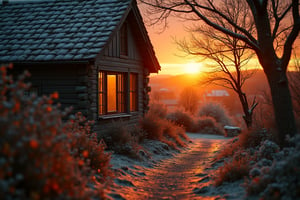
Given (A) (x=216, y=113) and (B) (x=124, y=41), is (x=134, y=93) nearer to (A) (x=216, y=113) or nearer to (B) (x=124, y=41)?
(B) (x=124, y=41)

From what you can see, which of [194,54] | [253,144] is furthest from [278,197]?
[194,54]

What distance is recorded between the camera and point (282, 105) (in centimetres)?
794

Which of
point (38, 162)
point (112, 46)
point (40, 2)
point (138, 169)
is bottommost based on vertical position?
point (138, 169)

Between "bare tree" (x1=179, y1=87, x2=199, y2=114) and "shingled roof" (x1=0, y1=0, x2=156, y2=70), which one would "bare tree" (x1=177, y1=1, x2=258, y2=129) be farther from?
"bare tree" (x1=179, y1=87, x2=199, y2=114)

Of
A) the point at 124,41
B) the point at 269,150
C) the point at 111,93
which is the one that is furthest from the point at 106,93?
the point at 269,150

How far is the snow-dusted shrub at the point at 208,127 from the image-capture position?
82.0 ft

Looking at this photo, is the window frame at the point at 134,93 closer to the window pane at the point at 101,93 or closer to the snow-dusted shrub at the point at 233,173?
the window pane at the point at 101,93

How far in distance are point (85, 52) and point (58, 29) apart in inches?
95.5

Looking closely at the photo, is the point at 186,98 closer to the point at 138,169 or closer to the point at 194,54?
the point at 194,54

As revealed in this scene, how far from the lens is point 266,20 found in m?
8.44

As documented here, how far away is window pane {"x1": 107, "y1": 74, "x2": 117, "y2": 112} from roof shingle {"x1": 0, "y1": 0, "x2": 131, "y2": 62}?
1956 mm

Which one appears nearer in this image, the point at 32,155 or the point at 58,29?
the point at 32,155

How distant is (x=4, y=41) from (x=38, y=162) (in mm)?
9869

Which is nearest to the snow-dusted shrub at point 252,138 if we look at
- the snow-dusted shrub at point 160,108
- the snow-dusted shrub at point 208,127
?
the snow-dusted shrub at point 160,108
